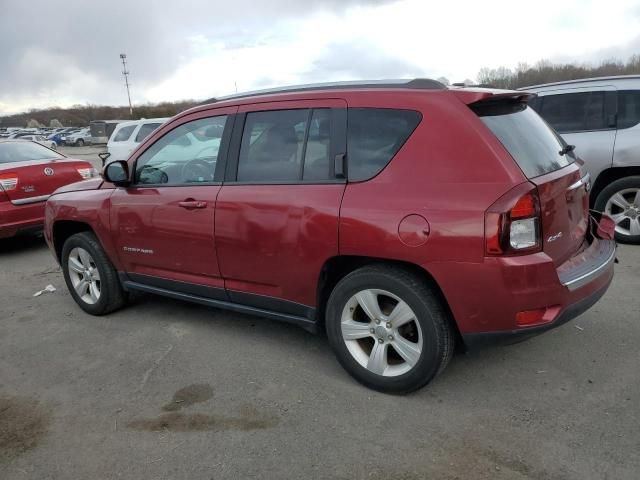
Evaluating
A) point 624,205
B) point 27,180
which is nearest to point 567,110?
point 624,205

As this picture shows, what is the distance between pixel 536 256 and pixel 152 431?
7.42ft

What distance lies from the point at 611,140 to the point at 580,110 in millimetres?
560

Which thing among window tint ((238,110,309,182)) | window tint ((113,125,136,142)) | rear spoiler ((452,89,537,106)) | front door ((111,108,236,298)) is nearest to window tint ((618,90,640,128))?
rear spoiler ((452,89,537,106))

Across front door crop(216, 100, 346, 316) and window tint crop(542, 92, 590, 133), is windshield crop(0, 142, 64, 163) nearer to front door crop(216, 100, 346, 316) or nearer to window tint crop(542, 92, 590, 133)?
front door crop(216, 100, 346, 316)

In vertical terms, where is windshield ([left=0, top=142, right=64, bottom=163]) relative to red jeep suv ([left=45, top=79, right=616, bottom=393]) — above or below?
above

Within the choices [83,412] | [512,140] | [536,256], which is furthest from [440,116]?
[83,412]

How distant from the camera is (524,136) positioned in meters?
3.09

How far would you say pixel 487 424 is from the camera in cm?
285

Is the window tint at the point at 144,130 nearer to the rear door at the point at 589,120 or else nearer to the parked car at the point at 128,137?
the parked car at the point at 128,137

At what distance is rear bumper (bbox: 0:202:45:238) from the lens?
6919mm

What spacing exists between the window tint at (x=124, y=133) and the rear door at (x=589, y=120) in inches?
405

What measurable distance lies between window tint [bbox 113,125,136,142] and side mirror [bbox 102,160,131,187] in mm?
9882

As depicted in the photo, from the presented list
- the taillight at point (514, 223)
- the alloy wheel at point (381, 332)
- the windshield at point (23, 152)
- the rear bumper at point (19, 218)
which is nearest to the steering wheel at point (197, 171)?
the alloy wheel at point (381, 332)

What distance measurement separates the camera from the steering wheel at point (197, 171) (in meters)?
3.80
